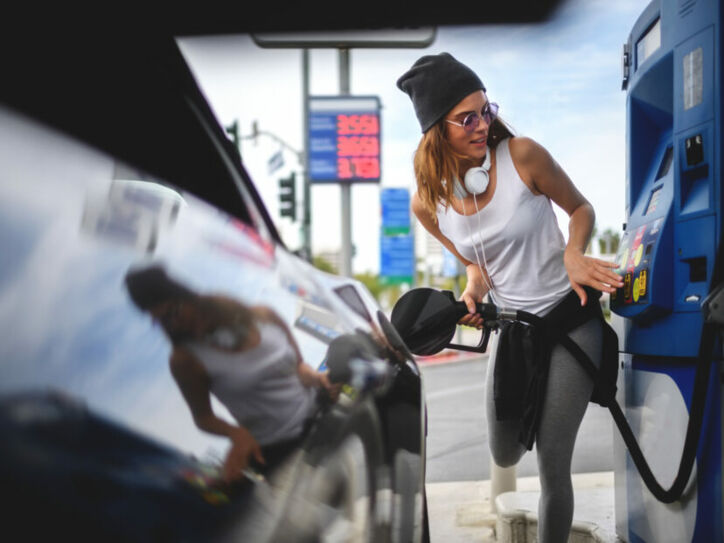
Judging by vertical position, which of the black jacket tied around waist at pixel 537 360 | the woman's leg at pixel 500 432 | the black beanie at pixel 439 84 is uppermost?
the black beanie at pixel 439 84

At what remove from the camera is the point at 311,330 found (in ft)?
3.29

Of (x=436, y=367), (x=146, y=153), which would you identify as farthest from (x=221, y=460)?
(x=436, y=367)

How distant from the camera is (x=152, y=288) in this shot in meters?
0.77

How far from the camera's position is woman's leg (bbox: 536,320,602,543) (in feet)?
6.60

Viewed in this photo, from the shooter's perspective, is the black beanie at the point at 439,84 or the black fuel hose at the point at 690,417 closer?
the black fuel hose at the point at 690,417

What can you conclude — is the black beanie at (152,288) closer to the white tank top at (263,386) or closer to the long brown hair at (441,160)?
the white tank top at (263,386)

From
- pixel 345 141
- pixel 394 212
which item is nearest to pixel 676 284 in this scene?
pixel 345 141

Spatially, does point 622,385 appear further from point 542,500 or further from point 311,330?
point 311,330

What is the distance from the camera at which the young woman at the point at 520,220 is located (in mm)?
1995

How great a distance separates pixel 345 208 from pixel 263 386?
8334 millimetres

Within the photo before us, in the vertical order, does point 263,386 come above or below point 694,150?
below

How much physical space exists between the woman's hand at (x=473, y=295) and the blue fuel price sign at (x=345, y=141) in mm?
7528

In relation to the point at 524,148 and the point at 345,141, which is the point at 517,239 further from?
the point at 345,141

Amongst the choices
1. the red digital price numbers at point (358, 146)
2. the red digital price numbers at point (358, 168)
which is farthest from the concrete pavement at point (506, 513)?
the red digital price numbers at point (358, 146)
